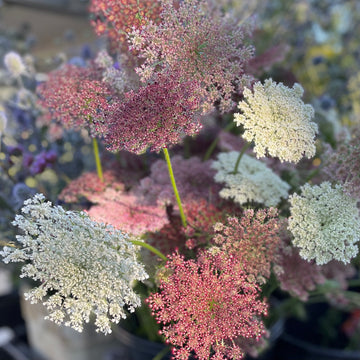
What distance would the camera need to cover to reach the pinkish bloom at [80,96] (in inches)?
16.9

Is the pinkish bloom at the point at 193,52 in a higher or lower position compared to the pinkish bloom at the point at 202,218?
higher

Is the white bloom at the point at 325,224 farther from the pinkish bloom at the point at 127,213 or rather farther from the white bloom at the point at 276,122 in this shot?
the pinkish bloom at the point at 127,213

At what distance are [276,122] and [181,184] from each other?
180mm

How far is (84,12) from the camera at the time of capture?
126 centimetres

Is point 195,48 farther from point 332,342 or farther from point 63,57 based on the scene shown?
point 332,342

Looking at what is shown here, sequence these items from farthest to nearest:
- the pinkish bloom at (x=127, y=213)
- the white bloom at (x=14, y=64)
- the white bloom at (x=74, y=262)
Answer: the white bloom at (x=14, y=64)
the pinkish bloom at (x=127, y=213)
the white bloom at (x=74, y=262)

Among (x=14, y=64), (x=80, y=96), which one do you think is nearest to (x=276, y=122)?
(x=80, y=96)

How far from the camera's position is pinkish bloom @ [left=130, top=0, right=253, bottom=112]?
16.6 inches

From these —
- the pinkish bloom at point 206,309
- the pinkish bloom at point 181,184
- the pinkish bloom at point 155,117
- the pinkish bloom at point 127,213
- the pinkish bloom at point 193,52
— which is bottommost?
the pinkish bloom at point 206,309

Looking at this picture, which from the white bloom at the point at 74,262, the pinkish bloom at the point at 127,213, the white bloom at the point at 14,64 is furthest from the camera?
the white bloom at the point at 14,64

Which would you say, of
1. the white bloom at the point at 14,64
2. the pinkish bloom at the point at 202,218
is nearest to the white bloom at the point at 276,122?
the pinkish bloom at the point at 202,218

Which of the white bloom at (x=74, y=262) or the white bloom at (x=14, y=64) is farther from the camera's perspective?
the white bloom at (x=14, y=64)

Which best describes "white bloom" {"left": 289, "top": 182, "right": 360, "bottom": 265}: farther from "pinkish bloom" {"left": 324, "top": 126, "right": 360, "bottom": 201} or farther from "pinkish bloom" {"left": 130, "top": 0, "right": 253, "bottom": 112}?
"pinkish bloom" {"left": 130, "top": 0, "right": 253, "bottom": 112}

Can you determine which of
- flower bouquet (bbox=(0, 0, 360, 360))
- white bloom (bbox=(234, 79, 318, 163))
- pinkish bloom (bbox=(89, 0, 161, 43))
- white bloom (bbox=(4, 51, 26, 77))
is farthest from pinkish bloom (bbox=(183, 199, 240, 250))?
white bloom (bbox=(4, 51, 26, 77))
